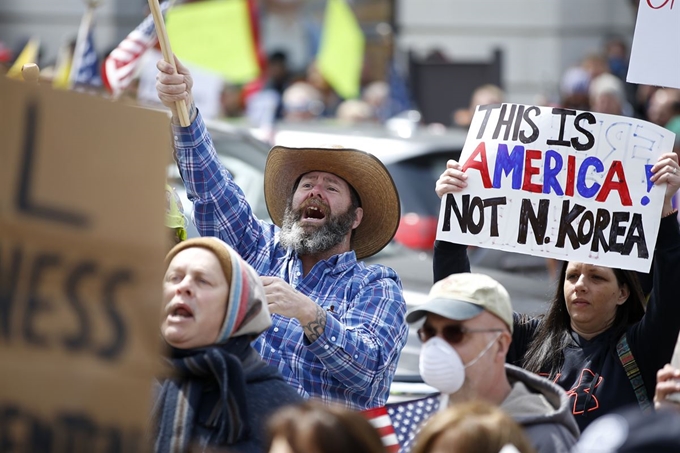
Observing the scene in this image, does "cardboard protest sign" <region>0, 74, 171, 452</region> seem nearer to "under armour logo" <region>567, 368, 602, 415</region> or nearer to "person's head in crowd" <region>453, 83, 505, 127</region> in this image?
"under armour logo" <region>567, 368, 602, 415</region>

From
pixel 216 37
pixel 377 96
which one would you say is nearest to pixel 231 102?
pixel 377 96

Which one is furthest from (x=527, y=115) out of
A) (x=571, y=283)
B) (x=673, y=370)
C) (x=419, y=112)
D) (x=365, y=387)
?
(x=419, y=112)

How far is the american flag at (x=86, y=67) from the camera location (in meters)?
9.17

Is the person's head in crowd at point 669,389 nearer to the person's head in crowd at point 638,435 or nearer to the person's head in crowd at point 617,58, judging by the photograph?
the person's head in crowd at point 638,435

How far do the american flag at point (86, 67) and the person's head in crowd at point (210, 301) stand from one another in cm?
568

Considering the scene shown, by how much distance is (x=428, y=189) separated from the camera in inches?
372

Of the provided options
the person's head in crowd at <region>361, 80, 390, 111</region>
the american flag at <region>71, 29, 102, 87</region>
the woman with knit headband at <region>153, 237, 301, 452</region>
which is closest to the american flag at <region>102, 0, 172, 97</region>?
the american flag at <region>71, 29, 102, 87</region>

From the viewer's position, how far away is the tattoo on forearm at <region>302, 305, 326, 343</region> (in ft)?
14.2

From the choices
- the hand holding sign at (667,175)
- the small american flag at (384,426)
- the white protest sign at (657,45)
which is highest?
the white protest sign at (657,45)

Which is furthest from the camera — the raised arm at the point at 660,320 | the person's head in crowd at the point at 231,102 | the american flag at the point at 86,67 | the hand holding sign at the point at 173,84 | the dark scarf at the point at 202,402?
the person's head in crowd at the point at 231,102

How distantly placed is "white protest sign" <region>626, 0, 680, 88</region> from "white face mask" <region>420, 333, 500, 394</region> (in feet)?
6.42

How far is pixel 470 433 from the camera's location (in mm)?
2930

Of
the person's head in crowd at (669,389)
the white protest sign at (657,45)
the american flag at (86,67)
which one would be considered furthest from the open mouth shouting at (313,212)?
the american flag at (86,67)

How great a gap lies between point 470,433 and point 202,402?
102 centimetres
